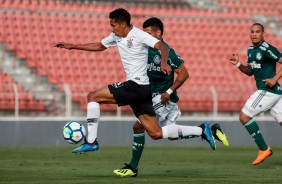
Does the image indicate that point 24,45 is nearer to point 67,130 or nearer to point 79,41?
point 79,41

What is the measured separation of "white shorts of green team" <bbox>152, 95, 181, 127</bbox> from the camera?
34.8 feet

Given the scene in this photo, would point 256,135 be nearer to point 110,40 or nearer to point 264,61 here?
point 264,61

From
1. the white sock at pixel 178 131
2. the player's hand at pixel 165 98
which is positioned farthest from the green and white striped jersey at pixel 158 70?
the white sock at pixel 178 131

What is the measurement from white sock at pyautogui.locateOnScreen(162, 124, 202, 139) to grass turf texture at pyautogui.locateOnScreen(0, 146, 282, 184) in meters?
0.53

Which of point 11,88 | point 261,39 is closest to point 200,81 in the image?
point 11,88

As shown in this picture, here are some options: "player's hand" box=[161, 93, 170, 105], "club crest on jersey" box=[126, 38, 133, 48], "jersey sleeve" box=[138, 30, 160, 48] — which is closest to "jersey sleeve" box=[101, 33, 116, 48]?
"club crest on jersey" box=[126, 38, 133, 48]

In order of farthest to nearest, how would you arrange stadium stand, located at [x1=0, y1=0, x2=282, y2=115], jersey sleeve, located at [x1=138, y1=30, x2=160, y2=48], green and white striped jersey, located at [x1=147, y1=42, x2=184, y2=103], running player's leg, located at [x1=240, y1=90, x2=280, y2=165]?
stadium stand, located at [x1=0, y1=0, x2=282, y2=115] → running player's leg, located at [x1=240, y1=90, x2=280, y2=165] → green and white striped jersey, located at [x1=147, y1=42, x2=184, y2=103] → jersey sleeve, located at [x1=138, y1=30, x2=160, y2=48]

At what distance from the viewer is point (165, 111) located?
10680mm

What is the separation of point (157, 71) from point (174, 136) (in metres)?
1.06

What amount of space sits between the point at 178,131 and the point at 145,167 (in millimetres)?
1768

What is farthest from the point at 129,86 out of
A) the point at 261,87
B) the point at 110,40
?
the point at 261,87

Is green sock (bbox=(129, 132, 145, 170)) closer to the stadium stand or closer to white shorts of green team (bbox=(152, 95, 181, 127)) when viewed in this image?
white shorts of green team (bbox=(152, 95, 181, 127))

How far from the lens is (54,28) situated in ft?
75.4

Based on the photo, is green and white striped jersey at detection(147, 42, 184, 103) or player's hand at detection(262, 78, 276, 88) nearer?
green and white striped jersey at detection(147, 42, 184, 103)
